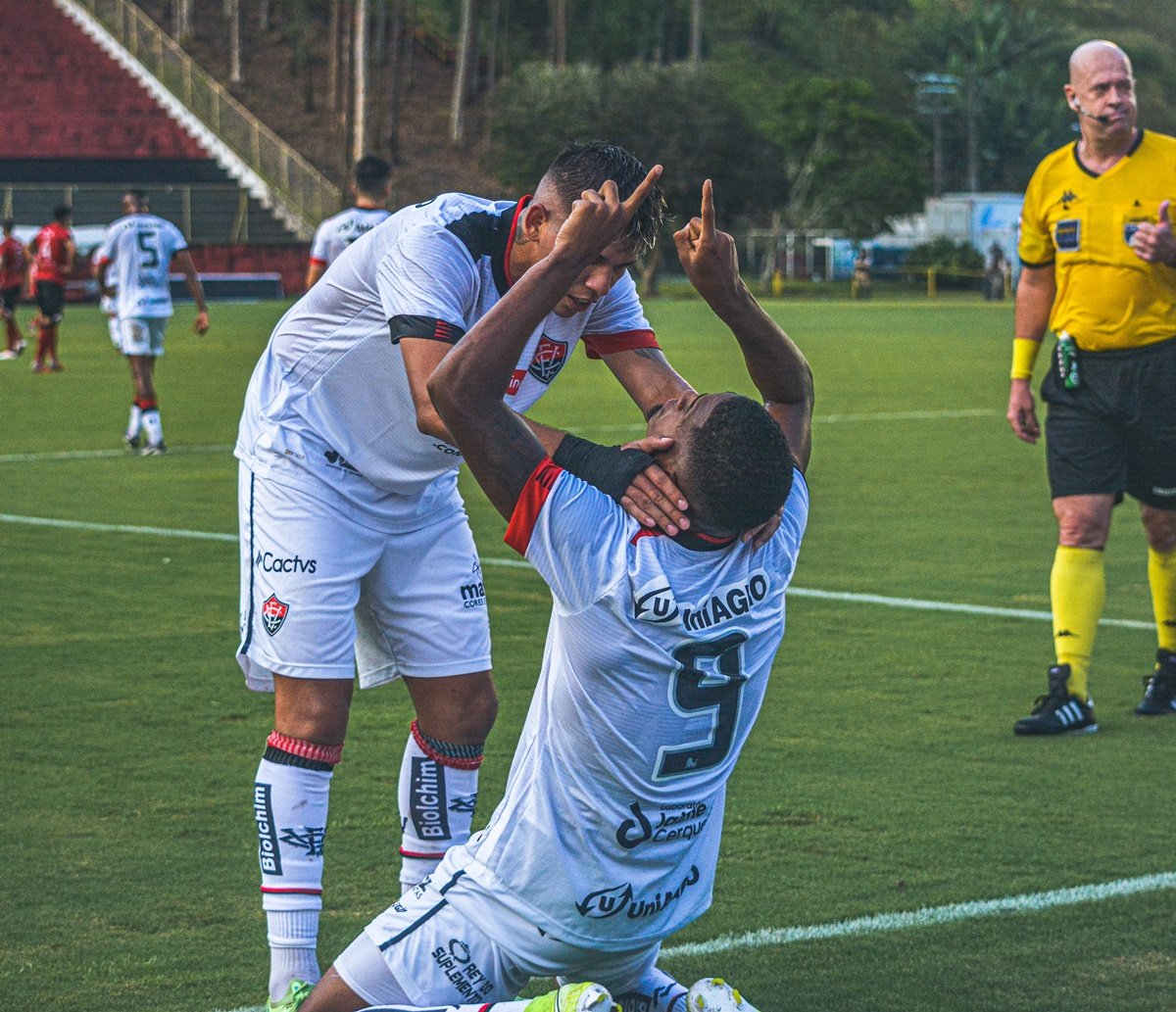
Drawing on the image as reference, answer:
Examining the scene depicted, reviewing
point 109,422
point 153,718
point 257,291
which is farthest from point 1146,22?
point 153,718

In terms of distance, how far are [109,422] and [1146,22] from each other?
159 metres

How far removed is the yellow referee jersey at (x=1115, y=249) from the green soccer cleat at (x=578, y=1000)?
15.4 feet

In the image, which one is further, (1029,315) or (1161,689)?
(1029,315)

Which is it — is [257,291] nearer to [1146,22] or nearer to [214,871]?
[214,871]

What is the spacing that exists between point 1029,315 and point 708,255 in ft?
13.6

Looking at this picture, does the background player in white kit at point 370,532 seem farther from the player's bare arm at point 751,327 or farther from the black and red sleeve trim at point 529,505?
the black and red sleeve trim at point 529,505

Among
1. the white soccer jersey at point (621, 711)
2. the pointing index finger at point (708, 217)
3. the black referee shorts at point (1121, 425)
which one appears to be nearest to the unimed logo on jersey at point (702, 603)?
the white soccer jersey at point (621, 711)

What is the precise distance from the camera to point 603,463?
12.0 ft

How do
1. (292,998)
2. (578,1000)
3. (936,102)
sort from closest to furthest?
(578,1000) < (292,998) < (936,102)

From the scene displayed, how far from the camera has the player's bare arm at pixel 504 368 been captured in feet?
11.6

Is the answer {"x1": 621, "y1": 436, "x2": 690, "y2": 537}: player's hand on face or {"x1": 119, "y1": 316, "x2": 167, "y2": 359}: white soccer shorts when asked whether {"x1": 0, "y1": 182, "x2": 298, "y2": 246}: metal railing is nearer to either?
{"x1": 119, "y1": 316, "x2": 167, "y2": 359}: white soccer shorts

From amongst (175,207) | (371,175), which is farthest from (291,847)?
(175,207)

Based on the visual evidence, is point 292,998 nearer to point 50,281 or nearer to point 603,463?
point 603,463

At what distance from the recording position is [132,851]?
554cm
